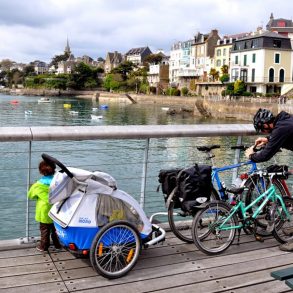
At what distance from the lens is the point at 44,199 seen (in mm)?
4191

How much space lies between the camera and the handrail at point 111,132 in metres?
4.19

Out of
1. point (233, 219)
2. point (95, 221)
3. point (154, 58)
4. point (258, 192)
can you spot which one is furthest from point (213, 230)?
point (154, 58)

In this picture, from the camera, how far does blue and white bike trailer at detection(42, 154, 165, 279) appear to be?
12.4ft

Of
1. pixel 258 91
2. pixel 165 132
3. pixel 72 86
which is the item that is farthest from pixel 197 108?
pixel 72 86

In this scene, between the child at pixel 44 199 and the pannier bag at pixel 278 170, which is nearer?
the child at pixel 44 199

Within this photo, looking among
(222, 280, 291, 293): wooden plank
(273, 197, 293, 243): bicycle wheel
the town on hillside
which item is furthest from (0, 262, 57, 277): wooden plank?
the town on hillside

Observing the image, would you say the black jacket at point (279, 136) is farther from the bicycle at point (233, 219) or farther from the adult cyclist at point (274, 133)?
the bicycle at point (233, 219)

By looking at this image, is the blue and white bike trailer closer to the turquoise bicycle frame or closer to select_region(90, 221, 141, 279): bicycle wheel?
select_region(90, 221, 141, 279): bicycle wheel

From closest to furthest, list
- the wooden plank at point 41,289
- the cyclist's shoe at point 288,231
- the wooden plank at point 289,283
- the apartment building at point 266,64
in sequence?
the wooden plank at point 289,283 < the wooden plank at point 41,289 < the cyclist's shoe at point 288,231 < the apartment building at point 266,64

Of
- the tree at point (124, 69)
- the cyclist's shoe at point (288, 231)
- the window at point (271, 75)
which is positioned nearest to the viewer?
the cyclist's shoe at point (288, 231)

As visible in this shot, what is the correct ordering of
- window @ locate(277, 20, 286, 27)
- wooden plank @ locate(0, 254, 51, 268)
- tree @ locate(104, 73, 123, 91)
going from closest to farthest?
1. wooden plank @ locate(0, 254, 51, 268)
2. window @ locate(277, 20, 286, 27)
3. tree @ locate(104, 73, 123, 91)

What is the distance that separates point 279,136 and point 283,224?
1.04 metres

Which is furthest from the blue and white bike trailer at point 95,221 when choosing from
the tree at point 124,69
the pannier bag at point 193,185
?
the tree at point 124,69

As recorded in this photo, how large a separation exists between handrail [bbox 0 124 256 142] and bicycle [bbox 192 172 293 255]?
2.49 feet
